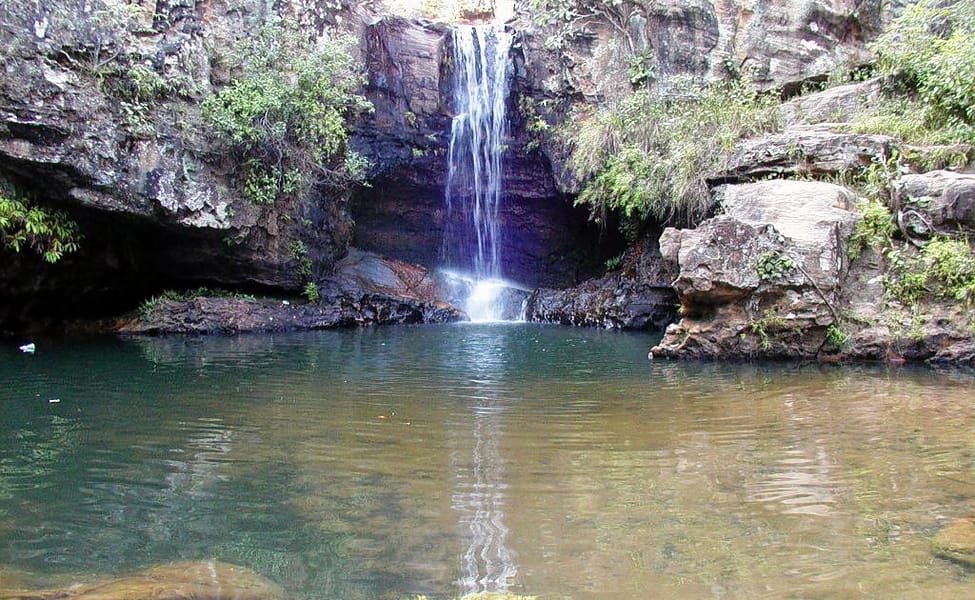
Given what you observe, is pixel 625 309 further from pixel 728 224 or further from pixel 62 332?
pixel 62 332

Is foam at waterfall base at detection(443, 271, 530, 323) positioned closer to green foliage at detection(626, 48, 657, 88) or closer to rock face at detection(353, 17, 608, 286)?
rock face at detection(353, 17, 608, 286)

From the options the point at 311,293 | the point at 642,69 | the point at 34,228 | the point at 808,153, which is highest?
the point at 642,69

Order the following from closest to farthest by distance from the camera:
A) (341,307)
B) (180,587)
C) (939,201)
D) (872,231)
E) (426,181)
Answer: (180,587) < (939,201) < (872,231) < (341,307) < (426,181)

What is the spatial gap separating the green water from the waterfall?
11.8 meters

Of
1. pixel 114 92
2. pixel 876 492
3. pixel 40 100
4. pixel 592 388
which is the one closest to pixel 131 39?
pixel 114 92

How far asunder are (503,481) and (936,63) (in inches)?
535

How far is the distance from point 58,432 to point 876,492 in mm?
6412

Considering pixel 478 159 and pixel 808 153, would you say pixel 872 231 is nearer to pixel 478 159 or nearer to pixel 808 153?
pixel 808 153

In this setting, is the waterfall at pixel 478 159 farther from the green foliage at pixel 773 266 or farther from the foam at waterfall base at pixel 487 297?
the green foliage at pixel 773 266

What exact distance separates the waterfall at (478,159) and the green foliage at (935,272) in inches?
435

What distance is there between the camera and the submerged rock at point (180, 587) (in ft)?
10.9

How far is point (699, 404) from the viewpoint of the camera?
765cm

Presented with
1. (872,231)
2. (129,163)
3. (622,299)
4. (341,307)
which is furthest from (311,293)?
(872,231)

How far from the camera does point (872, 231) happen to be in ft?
37.0
